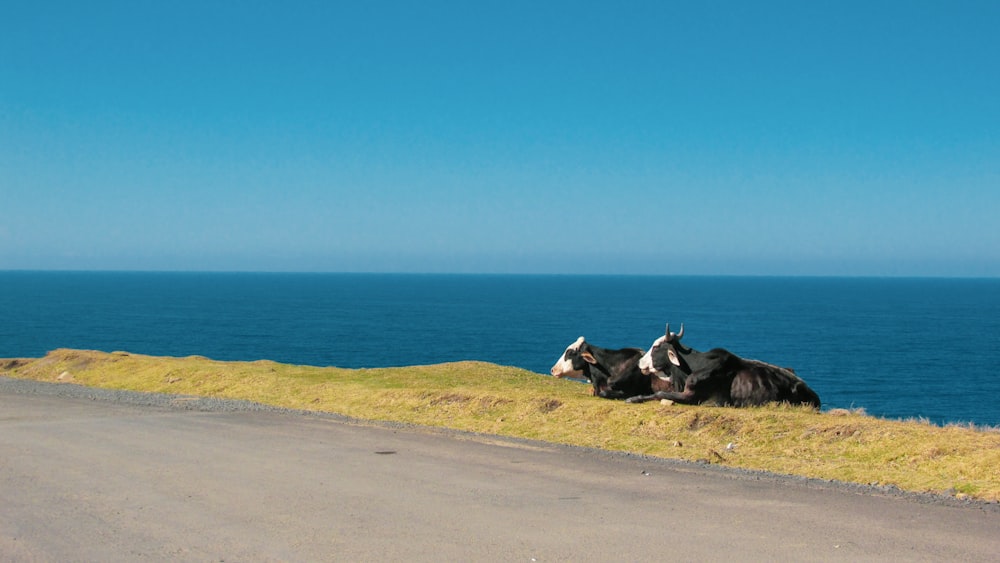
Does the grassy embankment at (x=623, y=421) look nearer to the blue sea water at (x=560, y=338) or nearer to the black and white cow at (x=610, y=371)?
the black and white cow at (x=610, y=371)

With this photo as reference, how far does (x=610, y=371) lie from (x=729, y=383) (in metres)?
3.30

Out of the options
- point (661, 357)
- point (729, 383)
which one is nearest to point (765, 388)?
point (729, 383)

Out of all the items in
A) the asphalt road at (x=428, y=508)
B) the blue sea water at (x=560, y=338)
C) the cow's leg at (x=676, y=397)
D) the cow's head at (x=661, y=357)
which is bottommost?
the blue sea water at (x=560, y=338)

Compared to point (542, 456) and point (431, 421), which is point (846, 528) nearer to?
point (542, 456)

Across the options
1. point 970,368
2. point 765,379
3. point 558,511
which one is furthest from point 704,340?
point 558,511

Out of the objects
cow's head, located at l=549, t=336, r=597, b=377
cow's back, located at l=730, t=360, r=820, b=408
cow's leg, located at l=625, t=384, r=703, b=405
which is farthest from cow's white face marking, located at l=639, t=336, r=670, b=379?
cow's head, located at l=549, t=336, r=597, b=377

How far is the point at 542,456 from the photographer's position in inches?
632

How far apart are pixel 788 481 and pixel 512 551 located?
574cm

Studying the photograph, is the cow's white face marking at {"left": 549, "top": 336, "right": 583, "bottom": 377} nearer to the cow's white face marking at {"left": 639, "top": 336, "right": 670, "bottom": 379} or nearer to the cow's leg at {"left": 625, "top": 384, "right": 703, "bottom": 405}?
the cow's white face marking at {"left": 639, "top": 336, "right": 670, "bottom": 379}

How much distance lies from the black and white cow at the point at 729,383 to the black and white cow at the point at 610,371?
602 mm

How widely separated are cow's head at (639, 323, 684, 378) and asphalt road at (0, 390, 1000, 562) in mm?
4349

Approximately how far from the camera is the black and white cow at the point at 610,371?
21.0 metres

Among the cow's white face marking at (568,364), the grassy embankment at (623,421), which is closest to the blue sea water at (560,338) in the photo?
the cow's white face marking at (568,364)

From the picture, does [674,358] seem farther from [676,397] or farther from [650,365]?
[676,397]
